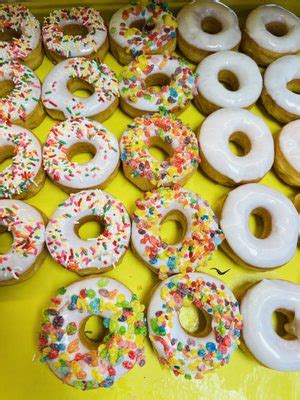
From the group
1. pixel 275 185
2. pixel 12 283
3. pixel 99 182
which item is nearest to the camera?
pixel 12 283

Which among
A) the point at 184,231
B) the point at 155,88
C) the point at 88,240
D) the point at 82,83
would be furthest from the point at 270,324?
the point at 82,83

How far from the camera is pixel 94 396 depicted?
207cm

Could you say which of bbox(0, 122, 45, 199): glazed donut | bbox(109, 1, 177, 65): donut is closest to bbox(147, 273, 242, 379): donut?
bbox(0, 122, 45, 199): glazed donut

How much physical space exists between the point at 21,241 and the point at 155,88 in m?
1.36

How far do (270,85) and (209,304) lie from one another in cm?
159

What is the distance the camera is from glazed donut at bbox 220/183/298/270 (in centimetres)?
224

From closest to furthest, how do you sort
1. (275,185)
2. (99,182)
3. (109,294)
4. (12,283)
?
(109,294)
(12,283)
(99,182)
(275,185)

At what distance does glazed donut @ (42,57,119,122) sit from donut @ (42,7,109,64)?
0.32 feet

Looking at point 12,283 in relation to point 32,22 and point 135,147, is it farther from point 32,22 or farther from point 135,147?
point 32,22

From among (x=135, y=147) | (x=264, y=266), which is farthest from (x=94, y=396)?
(x=135, y=147)

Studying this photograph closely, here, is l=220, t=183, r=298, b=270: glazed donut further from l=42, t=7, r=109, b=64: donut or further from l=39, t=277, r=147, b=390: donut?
l=42, t=7, r=109, b=64: donut

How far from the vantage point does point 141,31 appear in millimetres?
2861

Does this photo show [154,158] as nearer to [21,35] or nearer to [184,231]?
[184,231]

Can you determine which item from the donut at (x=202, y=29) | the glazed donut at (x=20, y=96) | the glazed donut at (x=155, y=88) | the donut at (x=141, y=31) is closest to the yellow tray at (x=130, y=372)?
the glazed donut at (x=20, y=96)
